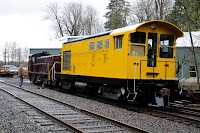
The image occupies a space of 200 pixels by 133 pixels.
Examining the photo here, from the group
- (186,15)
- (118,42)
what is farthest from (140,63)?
(186,15)

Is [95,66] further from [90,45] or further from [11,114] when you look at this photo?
[11,114]

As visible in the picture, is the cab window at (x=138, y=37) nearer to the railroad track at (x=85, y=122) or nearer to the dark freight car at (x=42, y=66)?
the railroad track at (x=85, y=122)

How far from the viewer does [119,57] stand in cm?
958

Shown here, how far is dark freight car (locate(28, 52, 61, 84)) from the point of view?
17.6m

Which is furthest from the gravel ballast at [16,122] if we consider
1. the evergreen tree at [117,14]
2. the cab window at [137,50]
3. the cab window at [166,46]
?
the evergreen tree at [117,14]

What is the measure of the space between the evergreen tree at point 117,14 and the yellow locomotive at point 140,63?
36.1 m

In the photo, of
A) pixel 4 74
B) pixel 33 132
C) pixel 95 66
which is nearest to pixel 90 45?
pixel 95 66

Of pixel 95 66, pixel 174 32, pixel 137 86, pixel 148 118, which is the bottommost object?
pixel 148 118

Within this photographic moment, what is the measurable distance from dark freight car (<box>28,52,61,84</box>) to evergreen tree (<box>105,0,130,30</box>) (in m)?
26.1

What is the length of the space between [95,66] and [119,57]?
84.2 inches

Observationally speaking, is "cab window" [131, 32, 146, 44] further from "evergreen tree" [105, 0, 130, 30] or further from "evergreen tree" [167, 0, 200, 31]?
"evergreen tree" [105, 0, 130, 30]

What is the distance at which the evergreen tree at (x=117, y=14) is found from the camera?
1834 inches

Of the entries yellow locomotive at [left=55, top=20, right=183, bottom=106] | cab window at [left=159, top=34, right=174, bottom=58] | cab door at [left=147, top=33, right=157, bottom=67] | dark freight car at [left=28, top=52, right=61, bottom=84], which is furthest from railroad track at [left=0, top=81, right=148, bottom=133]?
dark freight car at [left=28, top=52, right=61, bottom=84]

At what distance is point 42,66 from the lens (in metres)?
20.4
